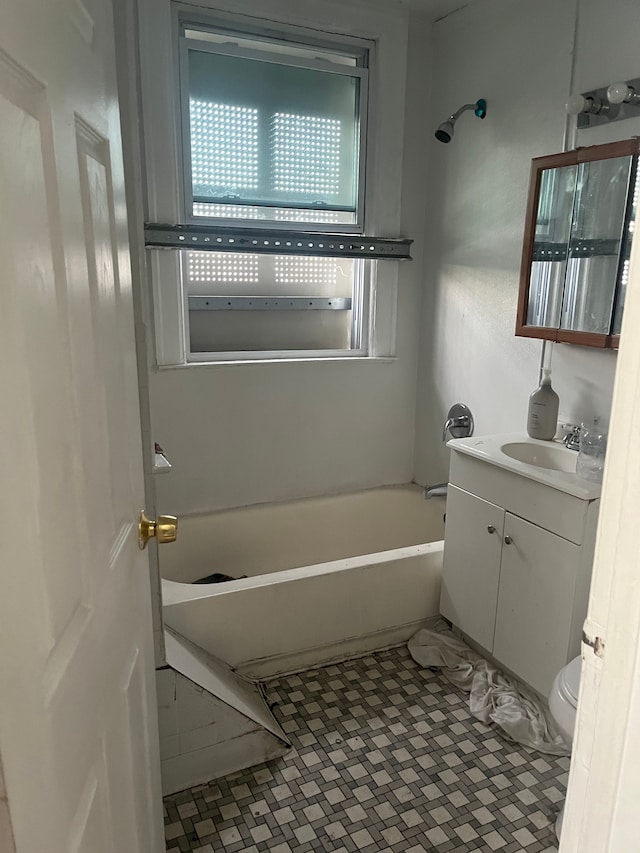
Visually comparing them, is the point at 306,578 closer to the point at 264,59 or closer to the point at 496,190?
the point at 496,190

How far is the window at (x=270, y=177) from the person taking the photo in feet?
8.46

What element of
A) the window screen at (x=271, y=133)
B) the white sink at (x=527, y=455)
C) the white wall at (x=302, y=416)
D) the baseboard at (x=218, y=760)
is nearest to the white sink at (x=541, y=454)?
the white sink at (x=527, y=455)

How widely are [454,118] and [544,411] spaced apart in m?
1.29

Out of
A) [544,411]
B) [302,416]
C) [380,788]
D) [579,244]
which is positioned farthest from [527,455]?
[380,788]

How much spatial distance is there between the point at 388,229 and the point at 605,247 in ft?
3.58

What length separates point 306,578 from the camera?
2.20 meters

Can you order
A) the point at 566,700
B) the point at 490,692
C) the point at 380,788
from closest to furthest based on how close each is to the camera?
the point at 566,700 → the point at 380,788 → the point at 490,692

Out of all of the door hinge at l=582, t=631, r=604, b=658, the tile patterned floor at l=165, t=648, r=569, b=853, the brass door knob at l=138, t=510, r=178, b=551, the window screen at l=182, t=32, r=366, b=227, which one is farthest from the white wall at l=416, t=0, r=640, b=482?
the door hinge at l=582, t=631, r=604, b=658

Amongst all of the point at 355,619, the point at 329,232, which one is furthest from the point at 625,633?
the point at 329,232

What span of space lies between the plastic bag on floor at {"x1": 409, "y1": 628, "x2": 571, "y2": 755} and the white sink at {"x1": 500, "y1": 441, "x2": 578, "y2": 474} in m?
0.75

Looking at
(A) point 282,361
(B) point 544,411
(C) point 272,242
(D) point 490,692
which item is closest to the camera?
(D) point 490,692

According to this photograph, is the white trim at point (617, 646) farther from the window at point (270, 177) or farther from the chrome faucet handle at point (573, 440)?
the window at point (270, 177)

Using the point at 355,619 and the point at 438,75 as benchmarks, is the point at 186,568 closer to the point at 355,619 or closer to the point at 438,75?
the point at 355,619

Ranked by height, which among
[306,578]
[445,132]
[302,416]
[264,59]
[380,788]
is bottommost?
[380,788]
